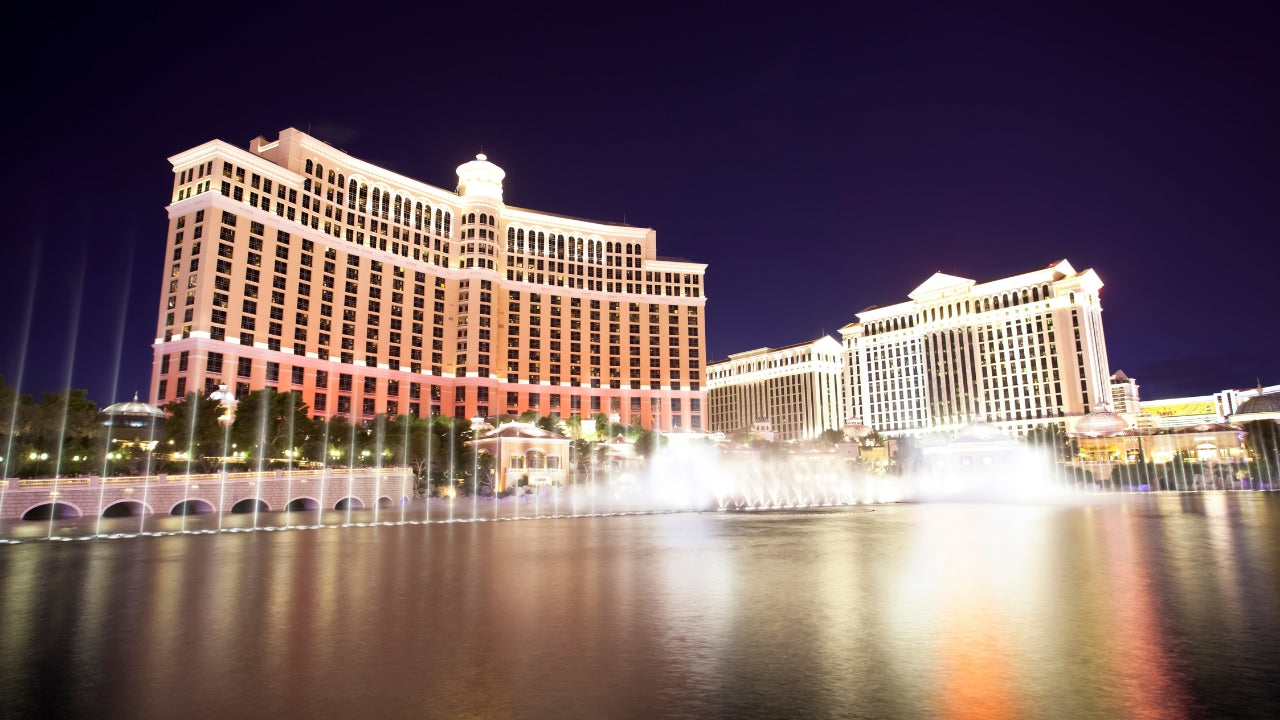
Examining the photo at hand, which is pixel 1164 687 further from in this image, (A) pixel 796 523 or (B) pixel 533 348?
(B) pixel 533 348

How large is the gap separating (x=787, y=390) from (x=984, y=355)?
160 feet

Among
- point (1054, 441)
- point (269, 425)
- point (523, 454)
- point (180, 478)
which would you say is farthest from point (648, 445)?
point (1054, 441)

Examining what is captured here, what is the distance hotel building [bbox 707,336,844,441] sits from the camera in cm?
17538

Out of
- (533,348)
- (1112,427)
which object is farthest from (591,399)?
(1112,427)

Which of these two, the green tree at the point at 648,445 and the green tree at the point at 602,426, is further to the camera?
the green tree at the point at 602,426

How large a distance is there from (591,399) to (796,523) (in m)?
99.3

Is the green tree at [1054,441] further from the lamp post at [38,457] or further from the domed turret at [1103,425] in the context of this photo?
the lamp post at [38,457]

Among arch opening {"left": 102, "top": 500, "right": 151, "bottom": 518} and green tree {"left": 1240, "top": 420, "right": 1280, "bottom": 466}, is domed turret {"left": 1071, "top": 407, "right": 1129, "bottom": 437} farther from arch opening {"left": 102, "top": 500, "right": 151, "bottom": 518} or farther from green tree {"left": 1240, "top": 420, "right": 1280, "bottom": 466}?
arch opening {"left": 102, "top": 500, "right": 151, "bottom": 518}

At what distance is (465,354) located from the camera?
12200cm

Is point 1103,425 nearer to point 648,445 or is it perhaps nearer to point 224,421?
point 648,445

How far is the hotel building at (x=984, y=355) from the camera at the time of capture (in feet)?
447

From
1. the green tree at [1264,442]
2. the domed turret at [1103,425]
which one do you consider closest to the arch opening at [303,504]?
the domed turret at [1103,425]

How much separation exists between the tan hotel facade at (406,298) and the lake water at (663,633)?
82.1 metres

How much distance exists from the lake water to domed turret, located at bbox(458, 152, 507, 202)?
363ft
